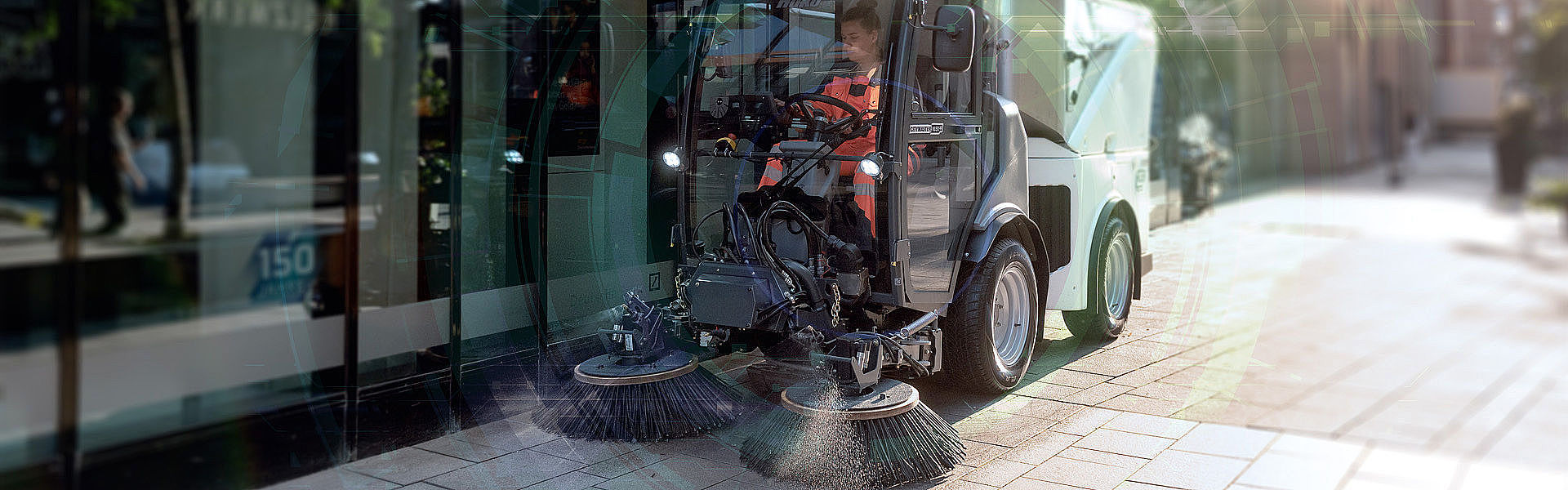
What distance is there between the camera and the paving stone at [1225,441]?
1.55m

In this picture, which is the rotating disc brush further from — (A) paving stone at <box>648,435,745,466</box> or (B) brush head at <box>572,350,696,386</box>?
(B) brush head at <box>572,350,696,386</box>

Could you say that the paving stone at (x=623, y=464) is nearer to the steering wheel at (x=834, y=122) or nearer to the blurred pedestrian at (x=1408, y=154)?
the steering wheel at (x=834, y=122)

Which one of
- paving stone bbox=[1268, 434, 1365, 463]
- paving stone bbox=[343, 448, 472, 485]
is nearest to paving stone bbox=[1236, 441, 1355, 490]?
paving stone bbox=[1268, 434, 1365, 463]

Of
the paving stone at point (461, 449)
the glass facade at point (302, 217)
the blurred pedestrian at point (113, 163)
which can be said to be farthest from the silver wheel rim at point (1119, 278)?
the blurred pedestrian at point (113, 163)

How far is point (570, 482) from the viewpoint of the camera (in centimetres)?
214

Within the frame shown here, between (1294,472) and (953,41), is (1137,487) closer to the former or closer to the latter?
(1294,472)

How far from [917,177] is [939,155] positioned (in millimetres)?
44

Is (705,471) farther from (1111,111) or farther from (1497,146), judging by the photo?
(1497,146)

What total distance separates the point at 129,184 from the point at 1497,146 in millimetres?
4583

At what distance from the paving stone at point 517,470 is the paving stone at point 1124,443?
1.15 metres

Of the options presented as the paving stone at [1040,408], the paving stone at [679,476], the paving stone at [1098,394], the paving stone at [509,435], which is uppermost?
the paving stone at [1098,394]

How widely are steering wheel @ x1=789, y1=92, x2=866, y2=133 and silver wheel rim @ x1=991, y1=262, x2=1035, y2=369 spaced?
0.95 ft

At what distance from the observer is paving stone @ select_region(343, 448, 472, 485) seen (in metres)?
2.32

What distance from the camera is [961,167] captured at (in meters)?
1.30
